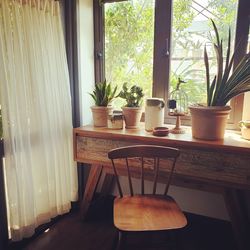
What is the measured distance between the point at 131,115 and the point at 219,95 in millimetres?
638

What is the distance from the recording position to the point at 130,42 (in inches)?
78.7

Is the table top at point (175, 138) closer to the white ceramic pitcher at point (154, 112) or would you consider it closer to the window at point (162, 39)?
the white ceramic pitcher at point (154, 112)

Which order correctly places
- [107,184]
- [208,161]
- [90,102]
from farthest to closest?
[90,102] → [107,184] → [208,161]

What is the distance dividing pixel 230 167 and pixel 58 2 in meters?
1.60

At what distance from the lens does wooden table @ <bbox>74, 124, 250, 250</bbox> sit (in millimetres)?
1351

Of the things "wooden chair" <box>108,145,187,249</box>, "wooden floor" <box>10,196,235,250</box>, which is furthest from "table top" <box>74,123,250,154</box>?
"wooden floor" <box>10,196,235,250</box>

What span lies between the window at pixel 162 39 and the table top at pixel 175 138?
334 millimetres

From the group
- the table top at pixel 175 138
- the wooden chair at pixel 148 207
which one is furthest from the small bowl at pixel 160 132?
the wooden chair at pixel 148 207

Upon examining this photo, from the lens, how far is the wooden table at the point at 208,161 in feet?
4.43

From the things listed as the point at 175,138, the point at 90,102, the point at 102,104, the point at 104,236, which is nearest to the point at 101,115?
the point at 102,104

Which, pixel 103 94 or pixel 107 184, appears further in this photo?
pixel 107 184

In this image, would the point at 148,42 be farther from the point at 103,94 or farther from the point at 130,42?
the point at 103,94

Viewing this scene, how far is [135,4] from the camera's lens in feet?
6.35

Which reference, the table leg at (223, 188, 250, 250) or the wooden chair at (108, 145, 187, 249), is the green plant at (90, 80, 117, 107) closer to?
the wooden chair at (108, 145, 187, 249)
